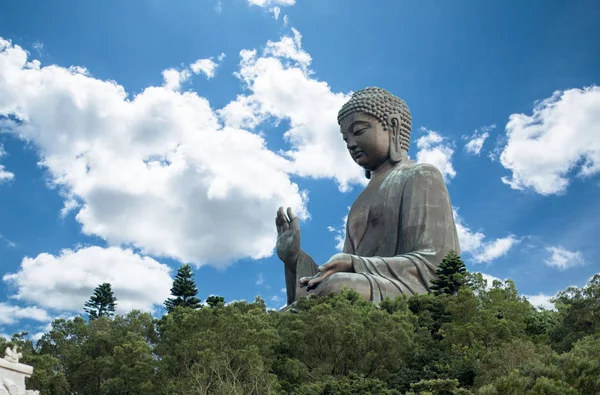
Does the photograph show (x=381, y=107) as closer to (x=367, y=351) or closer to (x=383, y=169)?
(x=383, y=169)

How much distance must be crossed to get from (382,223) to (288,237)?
280cm

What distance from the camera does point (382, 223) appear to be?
22.1 metres

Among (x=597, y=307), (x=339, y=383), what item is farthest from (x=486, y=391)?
(x=597, y=307)

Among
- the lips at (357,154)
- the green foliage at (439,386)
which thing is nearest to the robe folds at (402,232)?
the lips at (357,154)

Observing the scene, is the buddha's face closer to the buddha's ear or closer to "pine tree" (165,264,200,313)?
the buddha's ear

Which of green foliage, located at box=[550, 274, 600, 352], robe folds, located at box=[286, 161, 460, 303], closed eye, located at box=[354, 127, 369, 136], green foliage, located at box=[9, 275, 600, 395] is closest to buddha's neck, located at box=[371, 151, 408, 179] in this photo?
robe folds, located at box=[286, 161, 460, 303]

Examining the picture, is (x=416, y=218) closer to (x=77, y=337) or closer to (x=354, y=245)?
(x=354, y=245)

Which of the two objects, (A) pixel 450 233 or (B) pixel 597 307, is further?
(A) pixel 450 233

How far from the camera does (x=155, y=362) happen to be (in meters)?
14.7

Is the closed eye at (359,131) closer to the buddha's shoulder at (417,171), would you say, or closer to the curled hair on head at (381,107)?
the curled hair on head at (381,107)

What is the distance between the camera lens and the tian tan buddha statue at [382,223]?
63.5 ft

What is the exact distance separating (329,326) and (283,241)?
292 inches

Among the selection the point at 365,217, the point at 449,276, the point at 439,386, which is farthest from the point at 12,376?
the point at 365,217

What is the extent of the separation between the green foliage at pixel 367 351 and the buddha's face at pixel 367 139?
626 cm
